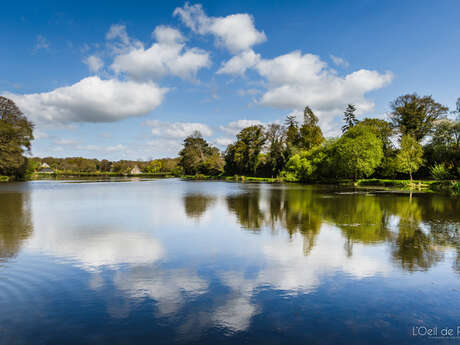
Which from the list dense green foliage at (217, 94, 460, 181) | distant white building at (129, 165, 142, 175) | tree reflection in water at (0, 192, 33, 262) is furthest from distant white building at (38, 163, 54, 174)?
tree reflection in water at (0, 192, 33, 262)

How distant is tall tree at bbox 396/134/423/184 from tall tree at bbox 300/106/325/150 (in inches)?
1108

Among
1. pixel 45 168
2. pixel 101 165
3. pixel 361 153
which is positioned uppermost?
pixel 101 165

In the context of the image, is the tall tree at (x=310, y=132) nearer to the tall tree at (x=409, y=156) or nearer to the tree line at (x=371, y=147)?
the tree line at (x=371, y=147)

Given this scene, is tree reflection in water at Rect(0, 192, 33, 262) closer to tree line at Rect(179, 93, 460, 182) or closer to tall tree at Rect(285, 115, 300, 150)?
tree line at Rect(179, 93, 460, 182)

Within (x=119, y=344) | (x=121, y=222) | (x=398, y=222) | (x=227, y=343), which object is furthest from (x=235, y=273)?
(x=398, y=222)

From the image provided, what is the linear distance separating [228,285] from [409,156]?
Result: 49159mm

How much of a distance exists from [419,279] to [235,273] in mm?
3900

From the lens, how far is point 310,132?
251 ft

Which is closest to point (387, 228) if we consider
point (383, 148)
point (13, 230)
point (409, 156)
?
point (13, 230)

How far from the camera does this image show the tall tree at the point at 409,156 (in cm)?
4619

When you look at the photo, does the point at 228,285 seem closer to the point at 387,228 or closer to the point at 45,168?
the point at 387,228

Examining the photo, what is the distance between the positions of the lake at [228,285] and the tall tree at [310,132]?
2608 inches

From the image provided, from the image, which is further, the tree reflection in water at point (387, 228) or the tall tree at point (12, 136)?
the tall tree at point (12, 136)

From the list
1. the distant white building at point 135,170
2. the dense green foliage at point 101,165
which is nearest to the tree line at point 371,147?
the dense green foliage at point 101,165
